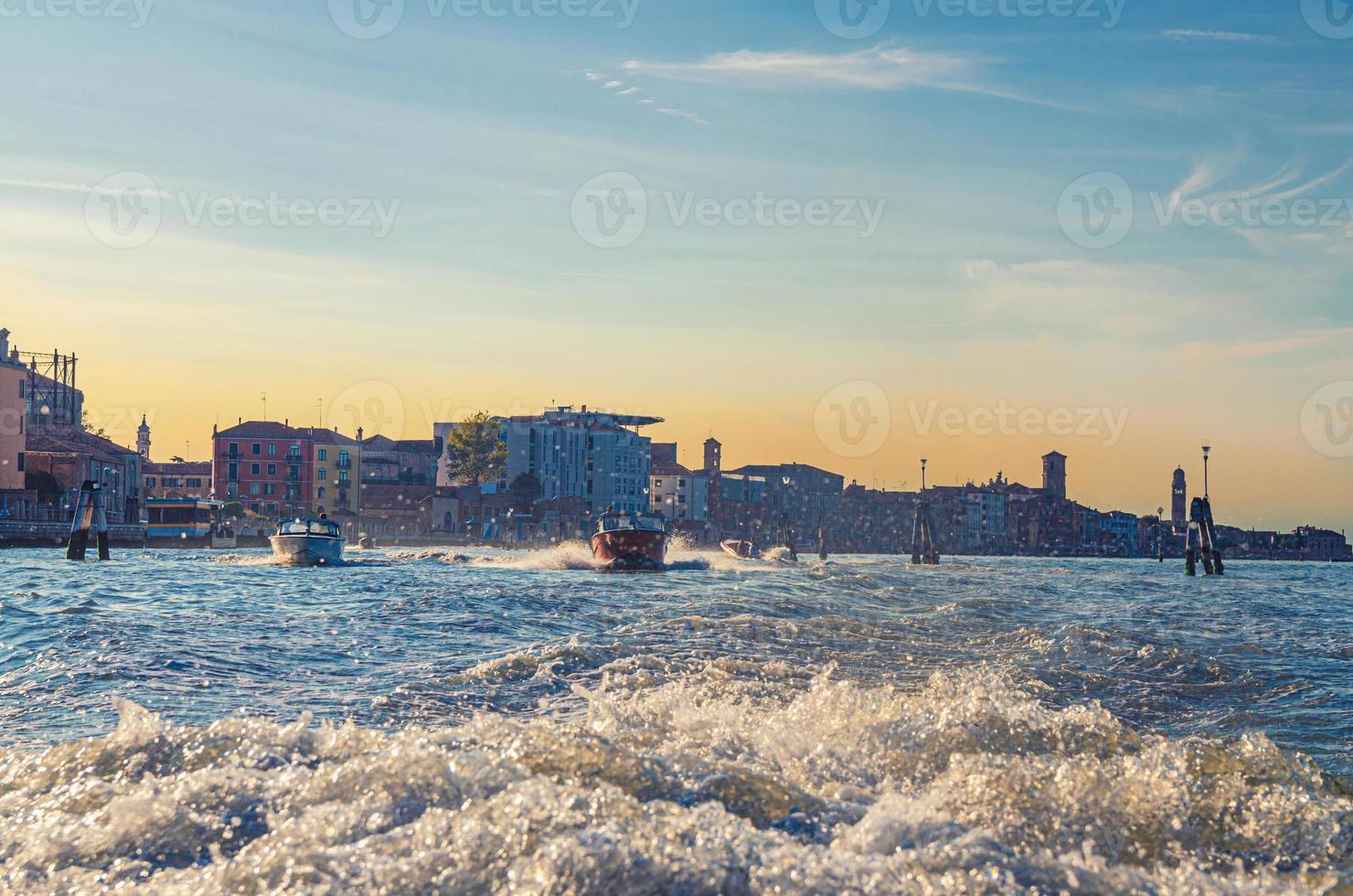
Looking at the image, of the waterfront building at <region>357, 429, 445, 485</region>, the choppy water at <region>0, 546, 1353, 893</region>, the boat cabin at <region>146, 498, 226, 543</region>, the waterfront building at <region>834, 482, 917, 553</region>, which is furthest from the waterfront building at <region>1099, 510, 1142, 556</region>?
the choppy water at <region>0, 546, 1353, 893</region>

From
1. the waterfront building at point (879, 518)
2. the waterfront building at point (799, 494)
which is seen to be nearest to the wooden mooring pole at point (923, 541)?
the waterfront building at point (799, 494)

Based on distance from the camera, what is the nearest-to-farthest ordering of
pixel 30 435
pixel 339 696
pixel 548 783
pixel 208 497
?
pixel 548 783 → pixel 339 696 → pixel 30 435 → pixel 208 497

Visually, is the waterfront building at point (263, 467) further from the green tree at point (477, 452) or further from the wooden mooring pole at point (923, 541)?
the wooden mooring pole at point (923, 541)

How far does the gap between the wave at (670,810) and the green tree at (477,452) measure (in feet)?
308

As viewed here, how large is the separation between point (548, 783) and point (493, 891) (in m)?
1.02

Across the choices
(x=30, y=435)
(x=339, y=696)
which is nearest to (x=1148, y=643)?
(x=339, y=696)

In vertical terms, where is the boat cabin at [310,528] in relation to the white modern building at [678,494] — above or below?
below

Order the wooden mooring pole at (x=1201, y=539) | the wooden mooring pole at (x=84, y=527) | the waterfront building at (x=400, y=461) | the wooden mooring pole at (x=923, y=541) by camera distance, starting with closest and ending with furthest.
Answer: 1. the wooden mooring pole at (x=84, y=527)
2. the wooden mooring pole at (x=1201, y=539)
3. the wooden mooring pole at (x=923, y=541)
4. the waterfront building at (x=400, y=461)

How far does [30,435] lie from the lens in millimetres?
68375

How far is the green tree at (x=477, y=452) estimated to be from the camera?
100m

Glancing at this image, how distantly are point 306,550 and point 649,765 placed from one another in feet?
114

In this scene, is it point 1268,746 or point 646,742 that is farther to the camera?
point 1268,746

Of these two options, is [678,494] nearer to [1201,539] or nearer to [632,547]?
[1201,539]

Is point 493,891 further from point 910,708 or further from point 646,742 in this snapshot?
point 910,708
